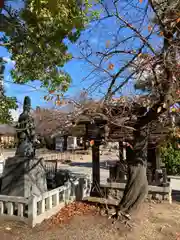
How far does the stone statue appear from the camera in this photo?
6857 mm

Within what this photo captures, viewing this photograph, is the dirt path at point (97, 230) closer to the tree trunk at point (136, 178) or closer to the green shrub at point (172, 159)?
the tree trunk at point (136, 178)

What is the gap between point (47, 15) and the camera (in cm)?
323

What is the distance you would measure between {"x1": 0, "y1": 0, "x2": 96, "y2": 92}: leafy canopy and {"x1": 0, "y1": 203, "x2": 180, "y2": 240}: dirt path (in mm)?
2811

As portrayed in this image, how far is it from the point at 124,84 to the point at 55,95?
5.05 feet

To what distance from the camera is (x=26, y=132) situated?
7105 mm

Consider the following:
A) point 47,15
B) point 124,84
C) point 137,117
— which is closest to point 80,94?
point 124,84

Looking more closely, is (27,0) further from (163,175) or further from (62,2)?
(163,175)

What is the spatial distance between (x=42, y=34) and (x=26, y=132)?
4070 mm

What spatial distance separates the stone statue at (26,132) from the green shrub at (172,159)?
7.88 meters

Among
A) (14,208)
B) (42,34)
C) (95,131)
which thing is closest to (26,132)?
(95,131)

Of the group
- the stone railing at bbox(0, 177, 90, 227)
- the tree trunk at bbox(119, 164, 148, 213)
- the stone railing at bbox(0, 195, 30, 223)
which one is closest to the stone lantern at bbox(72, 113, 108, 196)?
the tree trunk at bbox(119, 164, 148, 213)

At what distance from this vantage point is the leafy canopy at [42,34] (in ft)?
10.0

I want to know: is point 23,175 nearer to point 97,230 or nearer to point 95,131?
point 95,131

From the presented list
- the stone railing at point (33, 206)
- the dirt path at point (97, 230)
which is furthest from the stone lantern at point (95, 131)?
the dirt path at point (97, 230)
